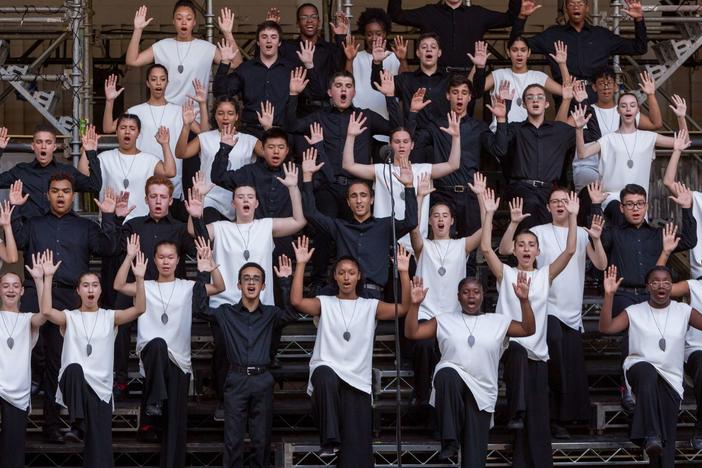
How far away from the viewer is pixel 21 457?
9.62 m

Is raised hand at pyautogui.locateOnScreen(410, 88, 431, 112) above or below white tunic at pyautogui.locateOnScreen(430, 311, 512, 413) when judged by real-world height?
above

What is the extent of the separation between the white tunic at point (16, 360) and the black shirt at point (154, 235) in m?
0.90

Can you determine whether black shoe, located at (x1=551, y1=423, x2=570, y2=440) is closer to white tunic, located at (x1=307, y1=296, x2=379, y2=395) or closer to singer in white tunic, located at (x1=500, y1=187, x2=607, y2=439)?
singer in white tunic, located at (x1=500, y1=187, x2=607, y2=439)

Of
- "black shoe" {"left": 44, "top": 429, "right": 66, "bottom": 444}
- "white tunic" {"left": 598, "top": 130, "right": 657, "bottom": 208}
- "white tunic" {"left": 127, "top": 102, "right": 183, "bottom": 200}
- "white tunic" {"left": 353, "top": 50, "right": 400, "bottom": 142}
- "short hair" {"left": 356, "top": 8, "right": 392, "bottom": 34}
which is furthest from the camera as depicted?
"white tunic" {"left": 353, "top": 50, "right": 400, "bottom": 142}

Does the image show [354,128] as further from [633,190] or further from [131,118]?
[633,190]

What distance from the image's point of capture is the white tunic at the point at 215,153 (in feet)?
35.6

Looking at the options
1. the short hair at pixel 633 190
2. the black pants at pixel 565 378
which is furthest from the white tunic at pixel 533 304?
the short hair at pixel 633 190

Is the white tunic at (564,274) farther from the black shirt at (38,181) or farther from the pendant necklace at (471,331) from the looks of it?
the black shirt at (38,181)

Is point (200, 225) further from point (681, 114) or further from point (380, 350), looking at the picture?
point (681, 114)

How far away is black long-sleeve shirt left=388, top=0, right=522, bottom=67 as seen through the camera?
1213 cm

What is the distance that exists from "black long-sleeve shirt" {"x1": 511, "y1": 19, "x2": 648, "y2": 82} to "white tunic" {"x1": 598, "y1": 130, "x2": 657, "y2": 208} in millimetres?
1013

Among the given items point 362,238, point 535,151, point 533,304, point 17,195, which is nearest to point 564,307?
point 533,304

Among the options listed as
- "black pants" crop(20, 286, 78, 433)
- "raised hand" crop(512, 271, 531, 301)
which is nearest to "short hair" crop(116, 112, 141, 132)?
"black pants" crop(20, 286, 78, 433)

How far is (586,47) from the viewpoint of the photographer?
1199 cm
